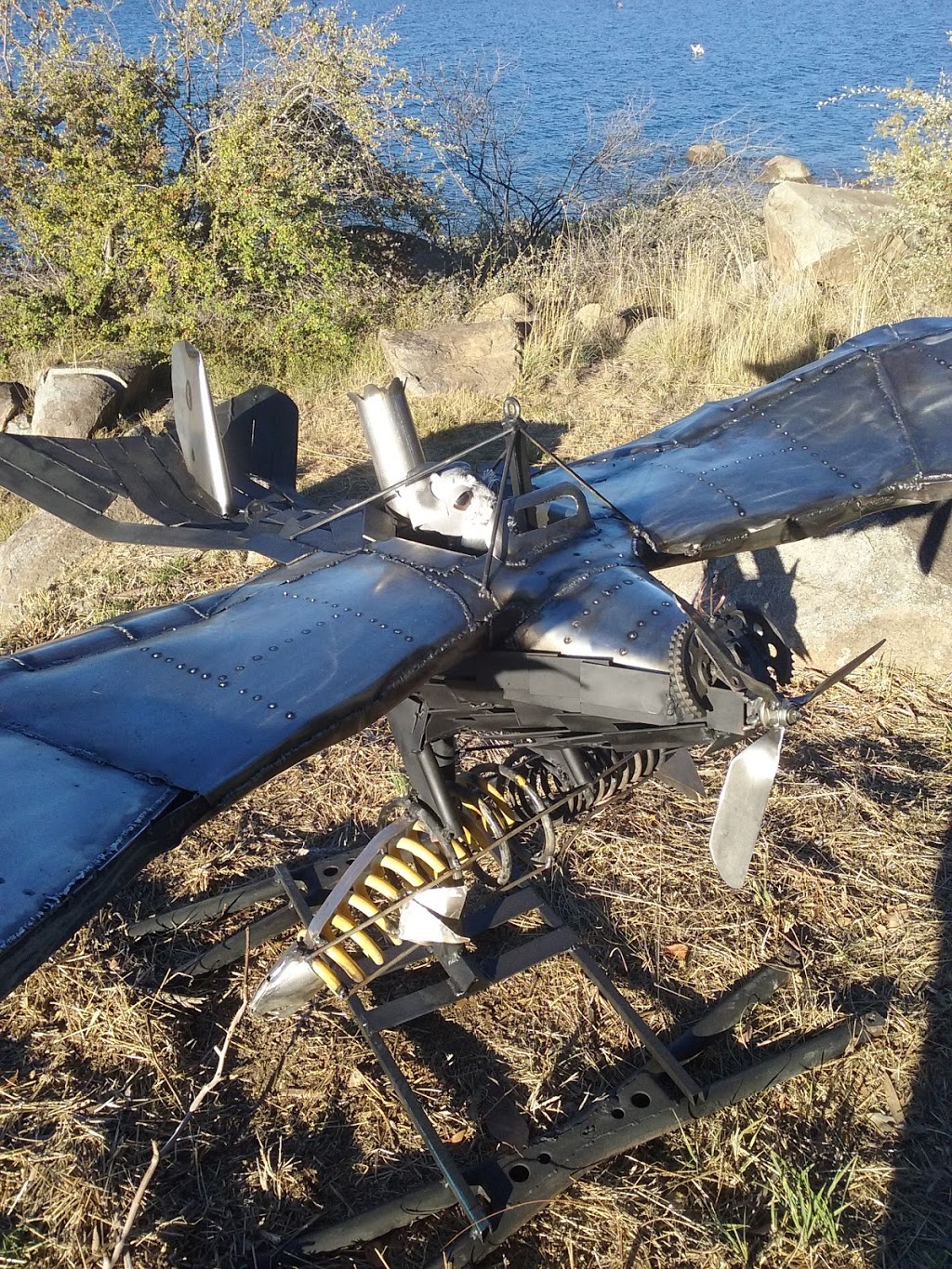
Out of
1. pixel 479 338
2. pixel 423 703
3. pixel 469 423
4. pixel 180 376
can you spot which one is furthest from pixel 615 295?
pixel 423 703

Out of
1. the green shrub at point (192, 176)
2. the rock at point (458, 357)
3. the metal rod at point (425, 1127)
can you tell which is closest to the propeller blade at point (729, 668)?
the metal rod at point (425, 1127)

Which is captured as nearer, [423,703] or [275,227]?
[423,703]

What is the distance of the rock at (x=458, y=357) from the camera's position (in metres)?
10.3

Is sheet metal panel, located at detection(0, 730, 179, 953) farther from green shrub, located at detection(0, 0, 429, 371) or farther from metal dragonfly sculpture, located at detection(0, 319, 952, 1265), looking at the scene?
green shrub, located at detection(0, 0, 429, 371)

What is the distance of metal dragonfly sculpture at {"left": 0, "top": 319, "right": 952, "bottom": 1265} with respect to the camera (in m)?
2.76

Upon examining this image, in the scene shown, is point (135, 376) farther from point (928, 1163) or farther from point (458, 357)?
point (928, 1163)

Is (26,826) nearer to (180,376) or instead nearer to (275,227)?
(180,376)

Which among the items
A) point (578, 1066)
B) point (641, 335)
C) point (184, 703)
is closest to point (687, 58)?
point (641, 335)

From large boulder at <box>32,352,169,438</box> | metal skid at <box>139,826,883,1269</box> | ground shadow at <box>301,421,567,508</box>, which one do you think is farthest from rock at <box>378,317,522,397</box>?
metal skid at <box>139,826,883,1269</box>

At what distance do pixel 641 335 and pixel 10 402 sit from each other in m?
7.09

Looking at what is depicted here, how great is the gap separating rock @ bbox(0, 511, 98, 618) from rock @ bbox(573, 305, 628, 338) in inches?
239

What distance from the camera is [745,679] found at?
3.24 metres

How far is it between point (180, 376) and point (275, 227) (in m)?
7.44

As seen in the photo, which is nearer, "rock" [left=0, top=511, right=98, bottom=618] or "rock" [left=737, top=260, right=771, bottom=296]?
"rock" [left=0, top=511, right=98, bottom=618]
